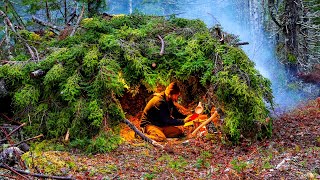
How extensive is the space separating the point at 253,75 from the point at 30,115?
4.79 meters

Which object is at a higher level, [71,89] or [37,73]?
[37,73]

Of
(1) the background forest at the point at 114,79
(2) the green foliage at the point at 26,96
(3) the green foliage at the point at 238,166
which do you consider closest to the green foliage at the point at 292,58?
(1) the background forest at the point at 114,79

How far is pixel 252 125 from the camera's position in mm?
7383

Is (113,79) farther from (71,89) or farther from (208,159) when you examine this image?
(208,159)

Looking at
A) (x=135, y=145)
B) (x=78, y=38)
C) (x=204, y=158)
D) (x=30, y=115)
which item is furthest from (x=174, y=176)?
(x=78, y=38)

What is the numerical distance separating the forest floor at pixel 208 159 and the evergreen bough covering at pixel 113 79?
0.41 metres

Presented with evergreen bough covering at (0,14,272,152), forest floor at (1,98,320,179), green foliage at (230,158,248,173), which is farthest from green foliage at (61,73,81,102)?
green foliage at (230,158,248,173)

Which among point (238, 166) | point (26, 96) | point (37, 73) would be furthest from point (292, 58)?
point (26, 96)

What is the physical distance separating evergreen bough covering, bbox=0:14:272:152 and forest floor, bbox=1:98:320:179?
0.41m

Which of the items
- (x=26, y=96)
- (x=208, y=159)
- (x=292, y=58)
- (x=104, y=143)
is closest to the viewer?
(x=208, y=159)

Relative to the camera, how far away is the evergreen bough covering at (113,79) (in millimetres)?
7480

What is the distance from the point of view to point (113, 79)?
7.77m

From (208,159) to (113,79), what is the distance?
2580mm

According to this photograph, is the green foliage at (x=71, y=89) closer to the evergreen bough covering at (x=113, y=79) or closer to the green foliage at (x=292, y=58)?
the evergreen bough covering at (x=113, y=79)
